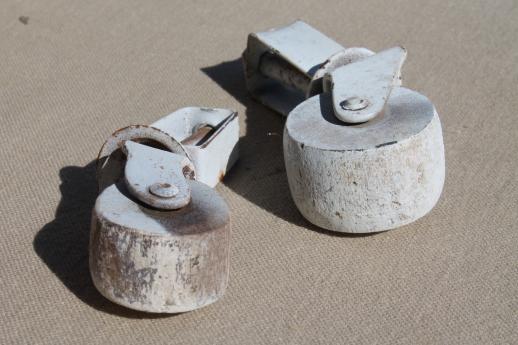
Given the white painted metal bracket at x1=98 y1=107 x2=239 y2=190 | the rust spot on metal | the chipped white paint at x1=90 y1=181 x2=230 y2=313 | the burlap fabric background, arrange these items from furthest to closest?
1. the rust spot on metal
2. the white painted metal bracket at x1=98 y1=107 x2=239 y2=190
3. the burlap fabric background
4. the chipped white paint at x1=90 y1=181 x2=230 y2=313

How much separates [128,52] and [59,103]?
0.38 meters

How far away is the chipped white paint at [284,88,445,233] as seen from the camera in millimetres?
2332

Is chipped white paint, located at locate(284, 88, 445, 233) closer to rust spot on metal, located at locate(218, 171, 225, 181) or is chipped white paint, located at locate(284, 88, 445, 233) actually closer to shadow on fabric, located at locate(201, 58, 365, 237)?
shadow on fabric, located at locate(201, 58, 365, 237)

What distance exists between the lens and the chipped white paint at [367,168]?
91.8 inches

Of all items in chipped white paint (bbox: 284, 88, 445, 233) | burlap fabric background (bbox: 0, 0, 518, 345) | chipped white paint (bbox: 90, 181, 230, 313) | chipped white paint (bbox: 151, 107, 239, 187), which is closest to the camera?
chipped white paint (bbox: 90, 181, 230, 313)

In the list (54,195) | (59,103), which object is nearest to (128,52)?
(59,103)

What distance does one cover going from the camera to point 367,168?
7.63 feet

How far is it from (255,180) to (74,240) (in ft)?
1.85

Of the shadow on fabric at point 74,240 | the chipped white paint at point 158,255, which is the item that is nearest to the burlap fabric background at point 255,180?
the shadow on fabric at point 74,240

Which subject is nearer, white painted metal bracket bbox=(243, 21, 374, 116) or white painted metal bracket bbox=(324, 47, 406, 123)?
white painted metal bracket bbox=(324, 47, 406, 123)

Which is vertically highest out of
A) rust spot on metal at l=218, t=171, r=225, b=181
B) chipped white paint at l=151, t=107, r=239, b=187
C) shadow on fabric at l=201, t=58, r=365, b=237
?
chipped white paint at l=151, t=107, r=239, b=187

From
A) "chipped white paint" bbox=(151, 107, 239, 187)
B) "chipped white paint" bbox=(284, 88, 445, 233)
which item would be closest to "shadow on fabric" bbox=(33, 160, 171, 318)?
"chipped white paint" bbox=(151, 107, 239, 187)

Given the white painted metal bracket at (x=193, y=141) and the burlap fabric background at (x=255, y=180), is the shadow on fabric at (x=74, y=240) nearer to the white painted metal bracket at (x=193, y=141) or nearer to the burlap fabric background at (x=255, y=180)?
the burlap fabric background at (x=255, y=180)

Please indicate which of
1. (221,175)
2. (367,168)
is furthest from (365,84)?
(221,175)
